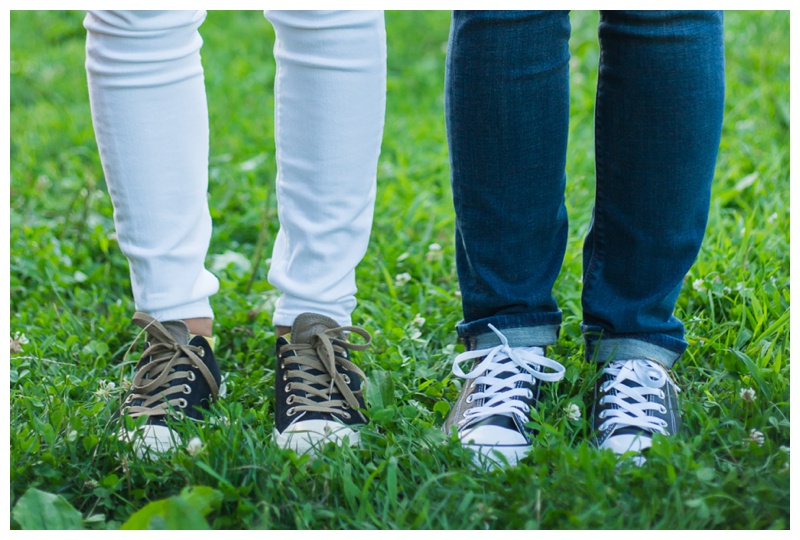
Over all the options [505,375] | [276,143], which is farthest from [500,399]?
[276,143]

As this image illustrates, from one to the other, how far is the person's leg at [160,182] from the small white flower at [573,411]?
58 centimetres

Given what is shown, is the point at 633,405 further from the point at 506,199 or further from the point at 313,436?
the point at 313,436

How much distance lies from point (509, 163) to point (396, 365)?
1.53 feet

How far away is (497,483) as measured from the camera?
105cm

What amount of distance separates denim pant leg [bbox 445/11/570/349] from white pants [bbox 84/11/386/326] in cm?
14

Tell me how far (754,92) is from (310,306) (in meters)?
1.93

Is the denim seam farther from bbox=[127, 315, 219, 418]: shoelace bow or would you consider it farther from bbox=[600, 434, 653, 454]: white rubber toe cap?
bbox=[127, 315, 219, 418]: shoelace bow

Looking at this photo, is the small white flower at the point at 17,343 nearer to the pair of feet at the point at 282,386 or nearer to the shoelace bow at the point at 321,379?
the pair of feet at the point at 282,386

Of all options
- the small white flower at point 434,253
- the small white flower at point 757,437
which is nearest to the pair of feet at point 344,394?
the small white flower at point 757,437

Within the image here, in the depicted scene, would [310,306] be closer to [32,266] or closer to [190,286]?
[190,286]

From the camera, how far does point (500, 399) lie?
3.93 feet

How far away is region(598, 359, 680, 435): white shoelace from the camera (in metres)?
1.16

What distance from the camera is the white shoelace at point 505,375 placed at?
119cm
